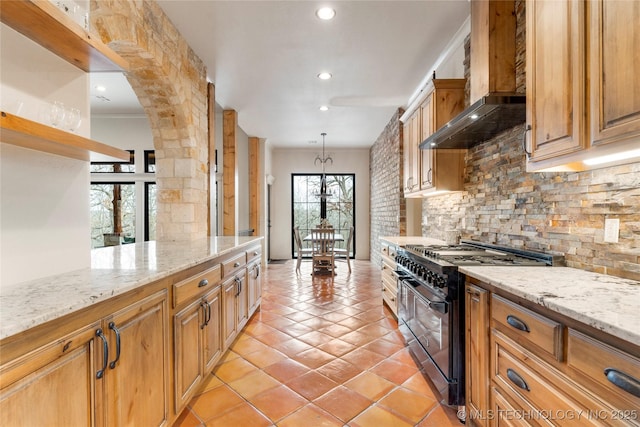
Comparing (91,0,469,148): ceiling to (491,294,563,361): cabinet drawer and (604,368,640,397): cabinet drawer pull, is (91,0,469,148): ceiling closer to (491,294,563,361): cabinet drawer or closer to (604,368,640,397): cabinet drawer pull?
(491,294,563,361): cabinet drawer

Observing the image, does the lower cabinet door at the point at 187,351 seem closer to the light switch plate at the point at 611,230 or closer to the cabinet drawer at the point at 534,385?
the cabinet drawer at the point at 534,385

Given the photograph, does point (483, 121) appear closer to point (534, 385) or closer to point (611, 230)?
point (611, 230)

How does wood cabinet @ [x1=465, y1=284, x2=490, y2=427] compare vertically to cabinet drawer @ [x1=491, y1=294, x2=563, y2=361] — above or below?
below

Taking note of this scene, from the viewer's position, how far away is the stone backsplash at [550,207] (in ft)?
4.55

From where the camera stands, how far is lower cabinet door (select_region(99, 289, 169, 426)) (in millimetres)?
1188

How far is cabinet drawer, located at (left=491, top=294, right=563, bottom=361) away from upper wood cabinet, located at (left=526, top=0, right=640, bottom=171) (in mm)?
689

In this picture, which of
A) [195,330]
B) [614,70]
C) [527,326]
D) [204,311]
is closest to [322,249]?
[204,311]

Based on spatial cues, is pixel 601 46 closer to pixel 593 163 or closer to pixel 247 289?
pixel 593 163

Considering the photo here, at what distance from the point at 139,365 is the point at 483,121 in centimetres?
243

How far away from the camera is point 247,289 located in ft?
10.3

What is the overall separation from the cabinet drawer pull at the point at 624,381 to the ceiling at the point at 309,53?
8.59ft

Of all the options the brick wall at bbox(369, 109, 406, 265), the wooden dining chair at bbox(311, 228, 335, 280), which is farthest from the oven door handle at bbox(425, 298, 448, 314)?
the wooden dining chair at bbox(311, 228, 335, 280)

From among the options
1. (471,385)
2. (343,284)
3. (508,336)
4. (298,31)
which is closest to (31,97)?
(298,31)

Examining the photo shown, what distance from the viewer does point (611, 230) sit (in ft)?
4.73
